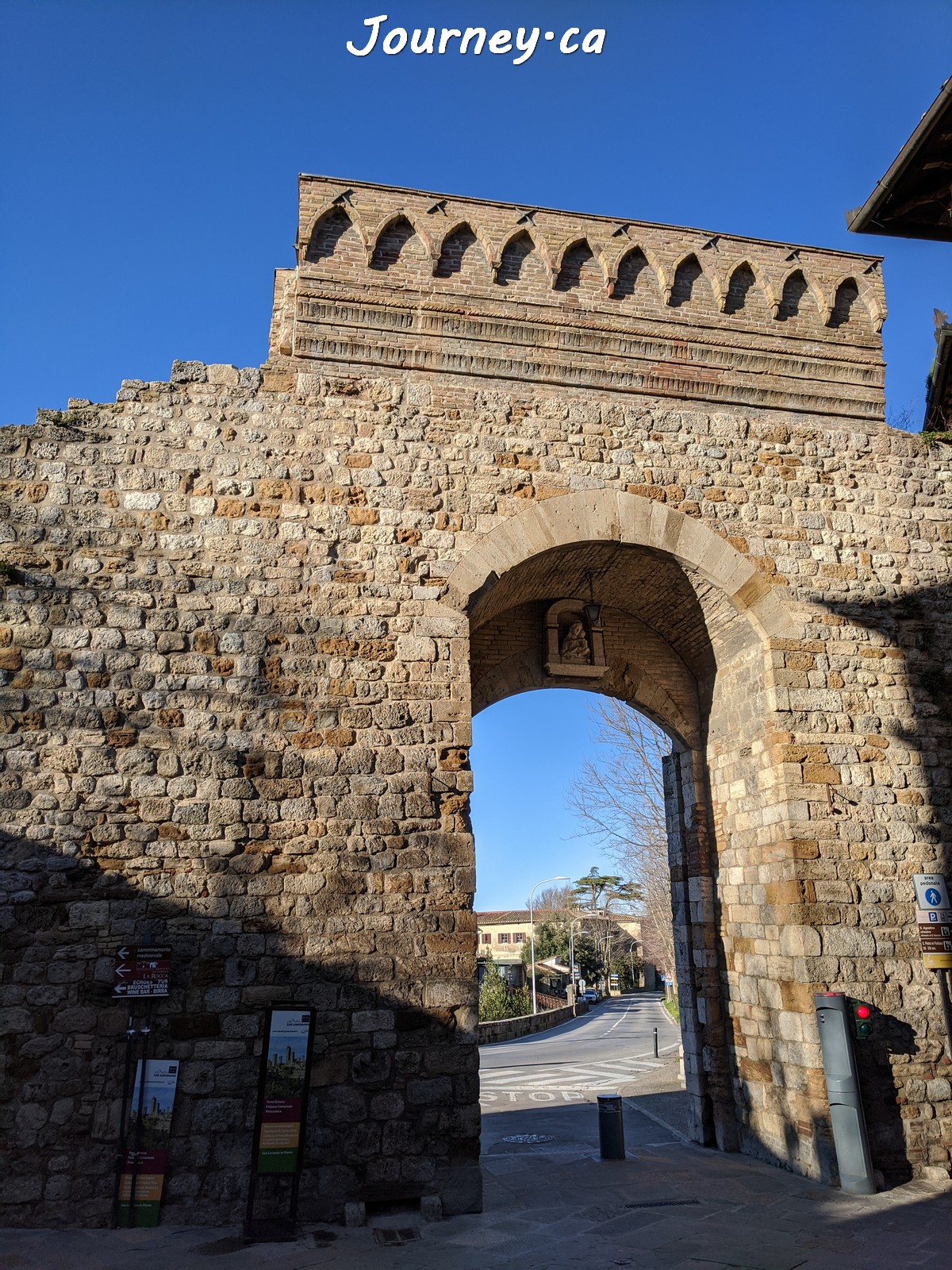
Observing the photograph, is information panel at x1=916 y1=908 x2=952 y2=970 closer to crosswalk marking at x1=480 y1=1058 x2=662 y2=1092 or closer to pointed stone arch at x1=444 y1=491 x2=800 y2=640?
pointed stone arch at x1=444 y1=491 x2=800 y2=640

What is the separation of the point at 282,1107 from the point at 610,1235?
6.49 ft

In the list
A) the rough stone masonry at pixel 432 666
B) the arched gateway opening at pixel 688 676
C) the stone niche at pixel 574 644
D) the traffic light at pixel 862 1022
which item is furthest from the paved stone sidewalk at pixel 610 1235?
the stone niche at pixel 574 644

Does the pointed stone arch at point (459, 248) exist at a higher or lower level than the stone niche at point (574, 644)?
higher

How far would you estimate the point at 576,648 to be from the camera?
8453 mm

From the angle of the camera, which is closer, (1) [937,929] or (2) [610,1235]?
(2) [610,1235]

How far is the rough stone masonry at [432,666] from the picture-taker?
5383mm

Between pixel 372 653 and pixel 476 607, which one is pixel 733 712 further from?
pixel 372 653

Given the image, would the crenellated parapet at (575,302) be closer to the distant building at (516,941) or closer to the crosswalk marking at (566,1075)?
the crosswalk marking at (566,1075)

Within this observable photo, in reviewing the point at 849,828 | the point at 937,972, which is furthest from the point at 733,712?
the point at 937,972

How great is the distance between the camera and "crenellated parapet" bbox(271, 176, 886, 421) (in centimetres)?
715

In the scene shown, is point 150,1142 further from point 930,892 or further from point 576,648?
point 930,892

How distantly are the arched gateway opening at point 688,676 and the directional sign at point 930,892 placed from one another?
3.62 feet

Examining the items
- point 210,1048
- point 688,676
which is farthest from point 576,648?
point 210,1048

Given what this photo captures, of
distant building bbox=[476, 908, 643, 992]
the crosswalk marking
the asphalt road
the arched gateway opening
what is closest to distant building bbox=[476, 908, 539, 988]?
distant building bbox=[476, 908, 643, 992]
